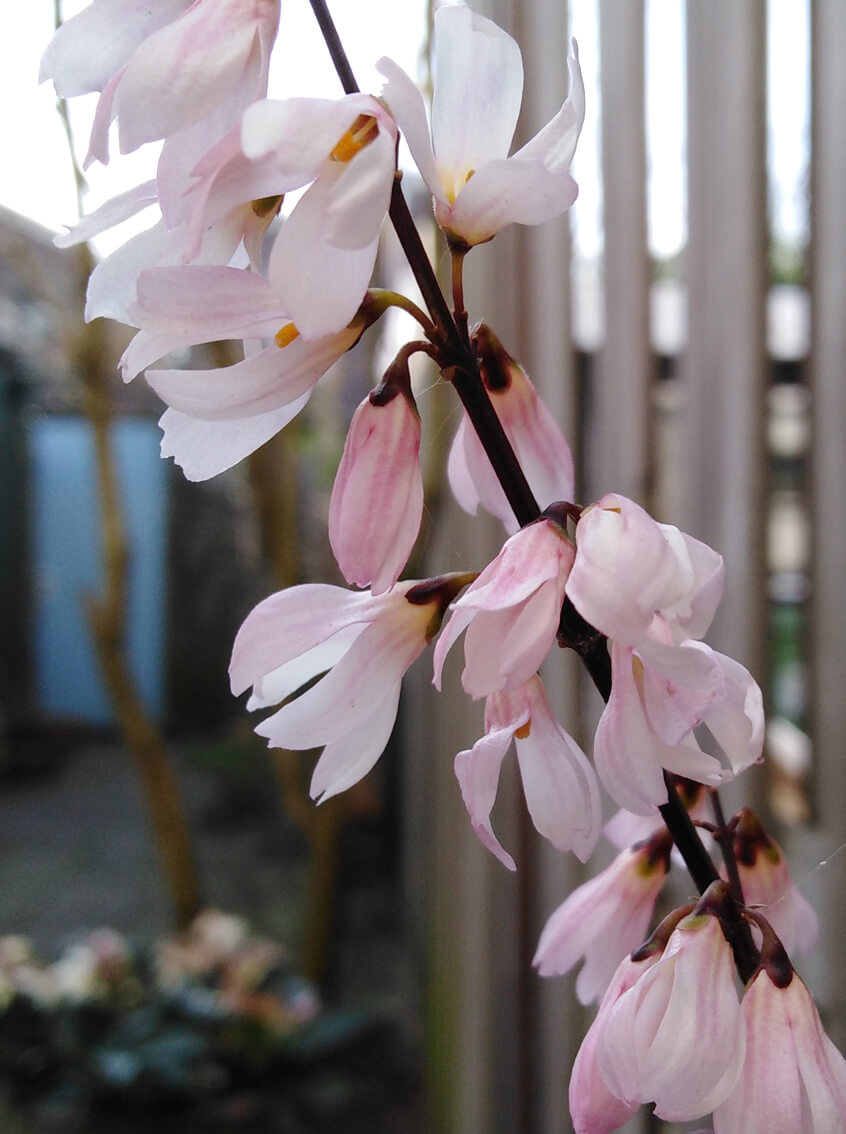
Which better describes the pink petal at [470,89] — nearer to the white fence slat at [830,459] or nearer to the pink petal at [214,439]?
the pink petal at [214,439]

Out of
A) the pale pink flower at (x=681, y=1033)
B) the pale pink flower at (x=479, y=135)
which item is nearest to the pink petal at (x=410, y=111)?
the pale pink flower at (x=479, y=135)

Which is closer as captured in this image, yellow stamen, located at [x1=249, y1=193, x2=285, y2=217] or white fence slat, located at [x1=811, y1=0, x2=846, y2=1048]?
yellow stamen, located at [x1=249, y1=193, x2=285, y2=217]

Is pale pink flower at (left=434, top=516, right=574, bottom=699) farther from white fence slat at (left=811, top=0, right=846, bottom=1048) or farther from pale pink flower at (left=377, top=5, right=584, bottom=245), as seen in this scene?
white fence slat at (left=811, top=0, right=846, bottom=1048)

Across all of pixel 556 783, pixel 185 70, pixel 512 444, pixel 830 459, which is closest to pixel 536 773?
pixel 556 783

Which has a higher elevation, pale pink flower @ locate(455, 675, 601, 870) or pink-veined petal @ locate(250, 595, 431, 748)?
pink-veined petal @ locate(250, 595, 431, 748)

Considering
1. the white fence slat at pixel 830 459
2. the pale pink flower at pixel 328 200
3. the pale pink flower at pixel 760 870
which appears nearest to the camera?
the pale pink flower at pixel 328 200

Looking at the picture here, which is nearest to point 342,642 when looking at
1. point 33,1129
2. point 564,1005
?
point 564,1005

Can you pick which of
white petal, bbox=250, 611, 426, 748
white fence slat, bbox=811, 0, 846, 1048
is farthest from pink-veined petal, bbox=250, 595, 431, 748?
white fence slat, bbox=811, 0, 846, 1048
